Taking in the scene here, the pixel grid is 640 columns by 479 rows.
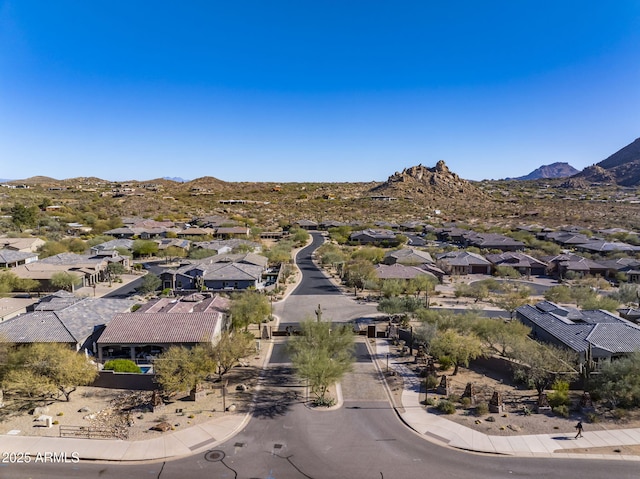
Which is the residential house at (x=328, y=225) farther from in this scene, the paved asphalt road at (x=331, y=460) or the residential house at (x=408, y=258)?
the paved asphalt road at (x=331, y=460)

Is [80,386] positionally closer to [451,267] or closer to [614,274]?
[451,267]

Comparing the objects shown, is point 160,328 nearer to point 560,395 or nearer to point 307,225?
point 560,395

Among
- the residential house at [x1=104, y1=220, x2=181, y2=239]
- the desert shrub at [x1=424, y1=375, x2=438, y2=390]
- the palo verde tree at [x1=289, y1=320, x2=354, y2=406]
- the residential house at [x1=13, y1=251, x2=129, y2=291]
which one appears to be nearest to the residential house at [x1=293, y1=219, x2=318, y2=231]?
the residential house at [x1=104, y1=220, x2=181, y2=239]

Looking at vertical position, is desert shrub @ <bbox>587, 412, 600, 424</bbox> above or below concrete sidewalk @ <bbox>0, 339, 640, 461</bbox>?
above

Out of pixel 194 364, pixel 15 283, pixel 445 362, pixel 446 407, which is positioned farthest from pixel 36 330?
pixel 445 362

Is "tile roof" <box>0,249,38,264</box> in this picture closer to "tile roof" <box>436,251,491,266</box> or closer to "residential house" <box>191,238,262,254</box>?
"residential house" <box>191,238,262,254</box>

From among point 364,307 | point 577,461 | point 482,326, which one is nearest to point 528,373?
point 482,326

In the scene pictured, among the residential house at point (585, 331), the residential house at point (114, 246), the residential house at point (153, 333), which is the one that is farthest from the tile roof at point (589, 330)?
the residential house at point (114, 246)
